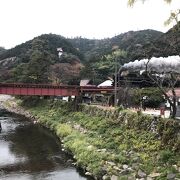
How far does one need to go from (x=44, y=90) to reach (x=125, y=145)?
36.8m

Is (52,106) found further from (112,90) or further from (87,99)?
(112,90)

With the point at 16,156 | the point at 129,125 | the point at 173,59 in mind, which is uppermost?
the point at 173,59

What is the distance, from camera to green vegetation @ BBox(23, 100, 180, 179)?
29516 mm

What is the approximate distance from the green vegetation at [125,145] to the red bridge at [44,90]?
1885 cm

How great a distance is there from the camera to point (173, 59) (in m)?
52.5

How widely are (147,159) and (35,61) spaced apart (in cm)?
7028

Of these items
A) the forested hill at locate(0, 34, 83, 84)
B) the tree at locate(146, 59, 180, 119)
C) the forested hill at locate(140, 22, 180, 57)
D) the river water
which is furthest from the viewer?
the forested hill at locate(0, 34, 83, 84)

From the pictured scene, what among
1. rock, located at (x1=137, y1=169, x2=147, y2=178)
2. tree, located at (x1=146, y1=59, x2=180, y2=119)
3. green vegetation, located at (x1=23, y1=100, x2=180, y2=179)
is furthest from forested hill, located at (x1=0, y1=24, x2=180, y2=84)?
rock, located at (x1=137, y1=169, x2=147, y2=178)

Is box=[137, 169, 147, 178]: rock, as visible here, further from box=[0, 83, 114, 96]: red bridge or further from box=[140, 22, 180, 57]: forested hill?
box=[0, 83, 114, 96]: red bridge

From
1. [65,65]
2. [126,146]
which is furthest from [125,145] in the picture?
[65,65]

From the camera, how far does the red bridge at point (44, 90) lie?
222 feet

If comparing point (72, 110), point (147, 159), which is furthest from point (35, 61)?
point (147, 159)

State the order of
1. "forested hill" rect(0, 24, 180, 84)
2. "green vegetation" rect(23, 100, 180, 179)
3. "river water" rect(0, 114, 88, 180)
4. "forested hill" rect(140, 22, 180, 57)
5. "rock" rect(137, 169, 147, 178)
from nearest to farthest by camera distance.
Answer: "forested hill" rect(140, 22, 180, 57)
"rock" rect(137, 169, 147, 178)
"green vegetation" rect(23, 100, 180, 179)
"river water" rect(0, 114, 88, 180)
"forested hill" rect(0, 24, 180, 84)

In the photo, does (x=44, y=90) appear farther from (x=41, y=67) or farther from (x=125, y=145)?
(x=125, y=145)
